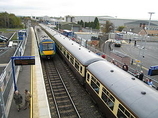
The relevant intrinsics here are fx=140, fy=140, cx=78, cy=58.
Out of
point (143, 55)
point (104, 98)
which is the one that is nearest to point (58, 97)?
point (104, 98)

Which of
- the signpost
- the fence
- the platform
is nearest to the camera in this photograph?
the fence

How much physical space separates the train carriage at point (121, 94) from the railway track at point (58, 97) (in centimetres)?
198

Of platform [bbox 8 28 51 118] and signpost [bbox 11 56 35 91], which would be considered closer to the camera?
platform [bbox 8 28 51 118]

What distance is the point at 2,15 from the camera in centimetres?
6844

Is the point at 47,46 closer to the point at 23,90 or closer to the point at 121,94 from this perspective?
the point at 23,90

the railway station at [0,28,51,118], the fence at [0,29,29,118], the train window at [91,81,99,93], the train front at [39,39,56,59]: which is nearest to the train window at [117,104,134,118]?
the train window at [91,81,99,93]

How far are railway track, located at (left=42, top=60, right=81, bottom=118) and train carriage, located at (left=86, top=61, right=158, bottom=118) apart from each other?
1.98 meters

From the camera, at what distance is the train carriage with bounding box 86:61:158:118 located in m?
5.59

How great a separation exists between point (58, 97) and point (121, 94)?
5.87 meters

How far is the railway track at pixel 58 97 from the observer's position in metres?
9.23

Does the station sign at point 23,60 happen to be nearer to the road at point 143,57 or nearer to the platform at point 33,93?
the platform at point 33,93

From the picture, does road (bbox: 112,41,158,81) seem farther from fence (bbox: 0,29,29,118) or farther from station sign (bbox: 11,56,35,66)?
fence (bbox: 0,29,29,118)

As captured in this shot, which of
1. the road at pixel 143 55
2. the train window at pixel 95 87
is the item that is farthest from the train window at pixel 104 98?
the road at pixel 143 55

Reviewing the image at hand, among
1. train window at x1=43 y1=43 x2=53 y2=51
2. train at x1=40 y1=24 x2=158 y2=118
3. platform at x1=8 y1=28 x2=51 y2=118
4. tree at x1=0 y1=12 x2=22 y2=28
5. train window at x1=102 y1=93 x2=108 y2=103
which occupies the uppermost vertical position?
tree at x1=0 y1=12 x2=22 y2=28
